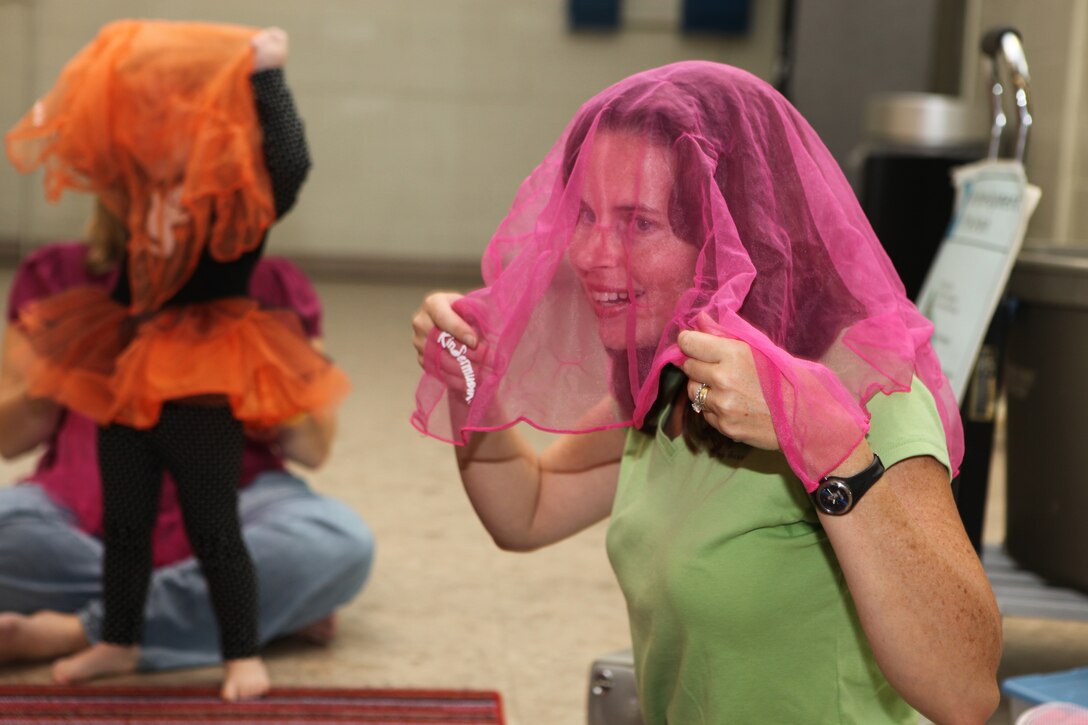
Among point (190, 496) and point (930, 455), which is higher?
point (930, 455)

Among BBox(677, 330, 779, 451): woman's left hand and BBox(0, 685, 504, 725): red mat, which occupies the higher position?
BBox(677, 330, 779, 451): woman's left hand

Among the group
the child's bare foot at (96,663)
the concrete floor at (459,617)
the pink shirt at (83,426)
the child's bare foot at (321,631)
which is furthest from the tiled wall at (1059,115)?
the child's bare foot at (96,663)

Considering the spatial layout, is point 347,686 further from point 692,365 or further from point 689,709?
point 692,365

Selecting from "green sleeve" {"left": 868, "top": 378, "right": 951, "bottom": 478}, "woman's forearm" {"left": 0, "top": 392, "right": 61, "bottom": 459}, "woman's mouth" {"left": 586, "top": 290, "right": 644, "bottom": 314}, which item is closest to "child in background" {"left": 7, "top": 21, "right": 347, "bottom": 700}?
"woman's forearm" {"left": 0, "top": 392, "right": 61, "bottom": 459}

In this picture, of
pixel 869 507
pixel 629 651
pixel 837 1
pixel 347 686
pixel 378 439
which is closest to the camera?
pixel 869 507

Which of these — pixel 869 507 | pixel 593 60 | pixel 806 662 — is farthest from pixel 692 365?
pixel 593 60

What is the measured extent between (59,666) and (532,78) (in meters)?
6.04

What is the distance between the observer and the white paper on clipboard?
6.94 ft

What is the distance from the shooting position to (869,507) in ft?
3.39

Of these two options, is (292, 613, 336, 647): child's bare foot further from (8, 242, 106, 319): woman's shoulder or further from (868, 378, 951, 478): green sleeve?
(868, 378, 951, 478): green sleeve

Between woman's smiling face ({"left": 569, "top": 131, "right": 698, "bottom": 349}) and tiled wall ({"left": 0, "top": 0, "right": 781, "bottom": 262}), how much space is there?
21.9ft

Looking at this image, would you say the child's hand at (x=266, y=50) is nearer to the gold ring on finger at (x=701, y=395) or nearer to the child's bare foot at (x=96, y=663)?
the child's bare foot at (x=96, y=663)

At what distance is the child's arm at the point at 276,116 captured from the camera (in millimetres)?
2227

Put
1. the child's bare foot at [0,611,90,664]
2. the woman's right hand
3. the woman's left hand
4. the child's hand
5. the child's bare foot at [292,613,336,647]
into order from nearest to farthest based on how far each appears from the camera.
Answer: the woman's left hand → the woman's right hand → the child's hand → the child's bare foot at [0,611,90,664] → the child's bare foot at [292,613,336,647]
